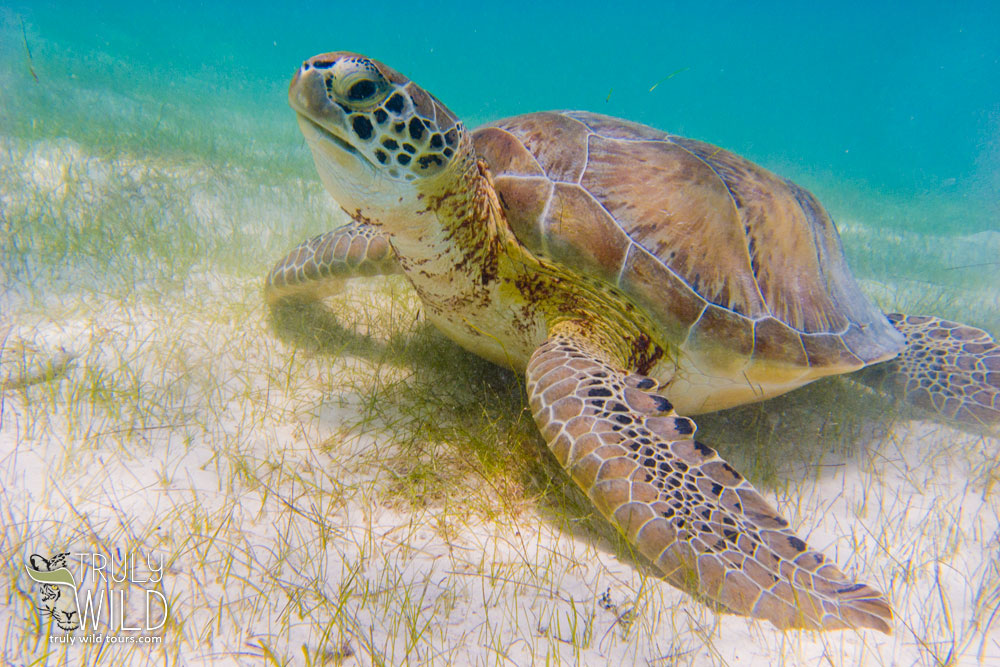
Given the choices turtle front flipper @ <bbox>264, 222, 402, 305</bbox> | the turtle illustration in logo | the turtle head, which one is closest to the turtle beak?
the turtle head

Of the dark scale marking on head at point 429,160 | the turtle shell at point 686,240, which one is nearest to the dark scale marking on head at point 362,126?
the dark scale marking on head at point 429,160

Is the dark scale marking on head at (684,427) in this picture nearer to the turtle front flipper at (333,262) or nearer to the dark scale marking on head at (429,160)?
the dark scale marking on head at (429,160)

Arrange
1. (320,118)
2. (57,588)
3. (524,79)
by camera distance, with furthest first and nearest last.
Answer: (524,79) → (320,118) → (57,588)

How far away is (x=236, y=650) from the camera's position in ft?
4.09

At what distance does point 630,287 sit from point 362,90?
1515 mm

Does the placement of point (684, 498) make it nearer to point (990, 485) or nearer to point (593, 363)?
point (593, 363)

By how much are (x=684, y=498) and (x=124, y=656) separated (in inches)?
70.5

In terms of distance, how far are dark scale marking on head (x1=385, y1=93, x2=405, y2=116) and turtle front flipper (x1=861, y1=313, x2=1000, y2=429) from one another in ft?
11.1

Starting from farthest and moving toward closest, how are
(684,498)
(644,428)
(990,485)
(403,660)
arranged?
(990,485)
(644,428)
(684,498)
(403,660)

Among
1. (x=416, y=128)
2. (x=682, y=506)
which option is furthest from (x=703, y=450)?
(x=416, y=128)

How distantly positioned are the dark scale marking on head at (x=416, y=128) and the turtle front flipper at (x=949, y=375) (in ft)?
10.7

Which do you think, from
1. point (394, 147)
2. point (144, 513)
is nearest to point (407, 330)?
→ point (394, 147)

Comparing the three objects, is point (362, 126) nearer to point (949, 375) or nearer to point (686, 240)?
point (686, 240)

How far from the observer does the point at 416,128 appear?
198 cm
